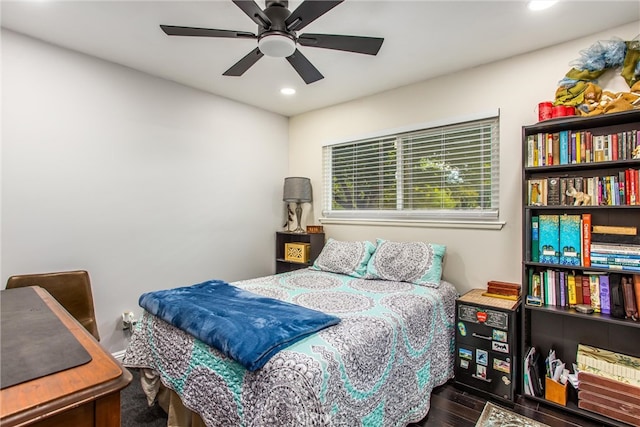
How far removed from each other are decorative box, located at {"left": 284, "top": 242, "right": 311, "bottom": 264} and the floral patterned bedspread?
3.35ft

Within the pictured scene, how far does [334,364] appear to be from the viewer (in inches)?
57.8

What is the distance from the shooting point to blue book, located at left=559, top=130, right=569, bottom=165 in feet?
7.33

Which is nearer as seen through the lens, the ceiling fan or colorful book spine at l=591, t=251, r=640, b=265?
the ceiling fan

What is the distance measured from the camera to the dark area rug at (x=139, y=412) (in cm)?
199

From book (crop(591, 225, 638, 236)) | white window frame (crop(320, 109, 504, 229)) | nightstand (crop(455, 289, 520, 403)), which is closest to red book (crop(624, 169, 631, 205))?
book (crop(591, 225, 638, 236))

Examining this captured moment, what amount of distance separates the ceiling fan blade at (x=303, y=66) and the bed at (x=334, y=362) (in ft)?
5.31

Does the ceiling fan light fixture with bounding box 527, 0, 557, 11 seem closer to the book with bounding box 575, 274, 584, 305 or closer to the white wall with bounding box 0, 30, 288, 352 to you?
the book with bounding box 575, 274, 584, 305

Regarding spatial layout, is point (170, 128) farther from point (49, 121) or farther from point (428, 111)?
point (428, 111)

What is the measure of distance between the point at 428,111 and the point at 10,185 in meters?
3.50

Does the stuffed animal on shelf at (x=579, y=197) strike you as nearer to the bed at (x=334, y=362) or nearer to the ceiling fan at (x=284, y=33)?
the bed at (x=334, y=362)

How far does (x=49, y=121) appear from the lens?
248 centimetres

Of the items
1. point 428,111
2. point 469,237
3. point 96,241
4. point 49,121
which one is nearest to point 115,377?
point 96,241

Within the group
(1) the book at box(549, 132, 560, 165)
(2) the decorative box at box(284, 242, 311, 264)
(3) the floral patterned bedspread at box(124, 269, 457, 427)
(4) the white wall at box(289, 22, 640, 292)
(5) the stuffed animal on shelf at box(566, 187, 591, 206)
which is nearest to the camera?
(3) the floral patterned bedspread at box(124, 269, 457, 427)

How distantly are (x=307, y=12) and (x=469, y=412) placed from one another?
8.67ft
